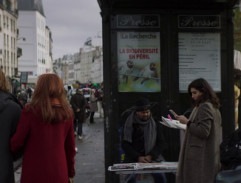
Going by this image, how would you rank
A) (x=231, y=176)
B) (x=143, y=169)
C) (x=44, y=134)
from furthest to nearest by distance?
1. (x=143, y=169)
2. (x=44, y=134)
3. (x=231, y=176)

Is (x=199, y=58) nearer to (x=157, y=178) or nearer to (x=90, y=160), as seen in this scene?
(x=157, y=178)

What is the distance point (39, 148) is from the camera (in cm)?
420

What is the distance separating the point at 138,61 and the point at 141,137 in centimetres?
119

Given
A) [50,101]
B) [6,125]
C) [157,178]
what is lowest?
[157,178]

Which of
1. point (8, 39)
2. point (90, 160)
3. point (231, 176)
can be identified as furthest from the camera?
point (8, 39)

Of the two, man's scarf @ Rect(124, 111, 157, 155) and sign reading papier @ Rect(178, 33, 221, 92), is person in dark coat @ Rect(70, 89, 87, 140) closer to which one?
sign reading papier @ Rect(178, 33, 221, 92)

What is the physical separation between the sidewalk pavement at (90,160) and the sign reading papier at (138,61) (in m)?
2.27

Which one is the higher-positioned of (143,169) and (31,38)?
(31,38)

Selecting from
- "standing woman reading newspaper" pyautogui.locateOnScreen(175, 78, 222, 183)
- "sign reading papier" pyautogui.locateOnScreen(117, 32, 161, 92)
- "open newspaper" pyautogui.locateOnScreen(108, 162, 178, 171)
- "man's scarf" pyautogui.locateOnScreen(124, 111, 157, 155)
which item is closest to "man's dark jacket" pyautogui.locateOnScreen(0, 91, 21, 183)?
"open newspaper" pyautogui.locateOnScreen(108, 162, 178, 171)

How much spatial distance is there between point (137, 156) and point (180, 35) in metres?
1.90

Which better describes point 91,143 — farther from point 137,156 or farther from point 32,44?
point 32,44

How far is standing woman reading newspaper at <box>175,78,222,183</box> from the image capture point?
4895 mm

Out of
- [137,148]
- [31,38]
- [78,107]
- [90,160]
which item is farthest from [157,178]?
[31,38]

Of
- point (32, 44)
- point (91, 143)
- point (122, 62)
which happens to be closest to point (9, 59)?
point (32, 44)
